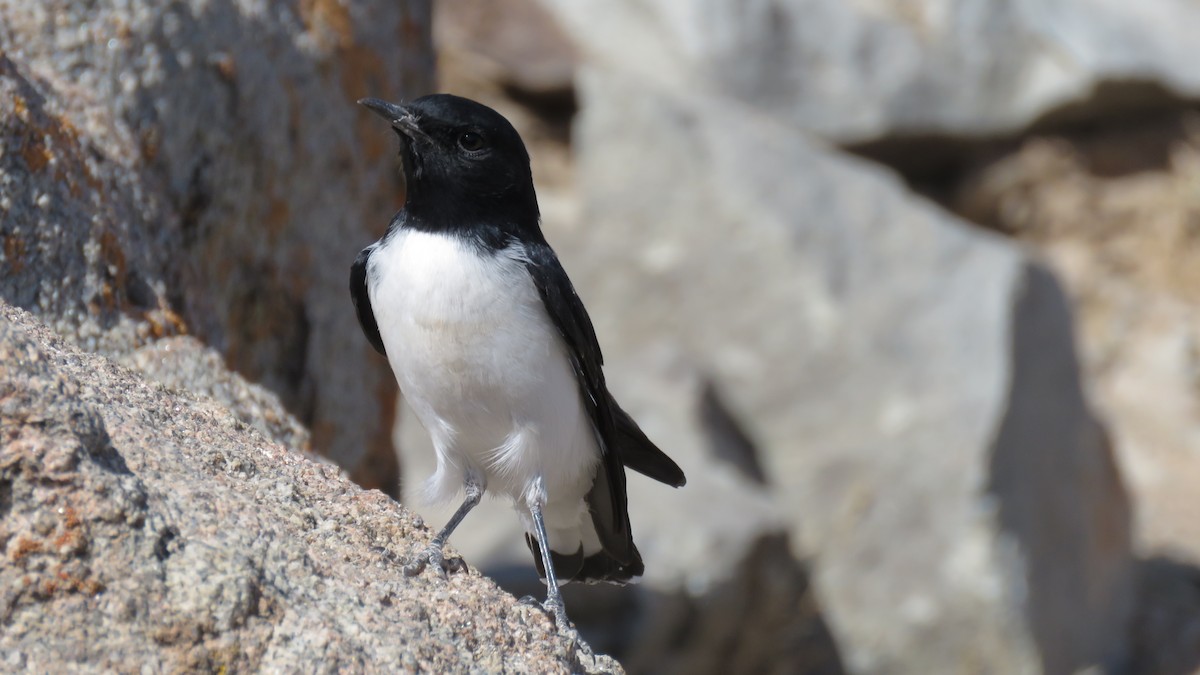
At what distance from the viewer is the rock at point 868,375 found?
27.8 ft

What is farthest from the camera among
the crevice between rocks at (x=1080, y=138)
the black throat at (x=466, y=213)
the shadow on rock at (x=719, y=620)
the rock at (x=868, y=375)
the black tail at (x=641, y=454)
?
the crevice between rocks at (x=1080, y=138)

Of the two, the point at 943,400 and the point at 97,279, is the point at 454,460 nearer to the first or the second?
the point at 97,279

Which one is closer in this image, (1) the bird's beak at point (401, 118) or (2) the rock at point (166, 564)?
(2) the rock at point (166, 564)

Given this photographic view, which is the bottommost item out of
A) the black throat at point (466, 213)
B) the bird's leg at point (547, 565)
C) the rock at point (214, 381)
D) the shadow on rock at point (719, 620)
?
the shadow on rock at point (719, 620)

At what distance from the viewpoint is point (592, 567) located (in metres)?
5.01

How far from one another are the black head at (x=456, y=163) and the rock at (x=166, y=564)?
1.30m

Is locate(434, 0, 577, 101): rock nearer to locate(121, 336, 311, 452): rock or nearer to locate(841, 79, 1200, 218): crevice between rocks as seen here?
locate(841, 79, 1200, 218): crevice between rocks

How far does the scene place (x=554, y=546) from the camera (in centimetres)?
508

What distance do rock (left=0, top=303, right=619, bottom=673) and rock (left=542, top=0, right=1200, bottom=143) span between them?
9022 millimetres

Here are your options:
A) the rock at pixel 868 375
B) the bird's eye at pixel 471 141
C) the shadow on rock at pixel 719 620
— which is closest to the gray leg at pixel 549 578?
the bird's eye at pixel 471 141

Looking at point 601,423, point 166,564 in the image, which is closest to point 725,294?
point 601,423

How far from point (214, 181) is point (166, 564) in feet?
8.33

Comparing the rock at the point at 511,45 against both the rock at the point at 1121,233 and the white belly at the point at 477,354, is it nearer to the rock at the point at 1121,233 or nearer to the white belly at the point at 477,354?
the rock at the point at 1121,233

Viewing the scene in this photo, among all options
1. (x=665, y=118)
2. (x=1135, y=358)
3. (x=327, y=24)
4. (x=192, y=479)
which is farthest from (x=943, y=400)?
(x=192, y=479)
